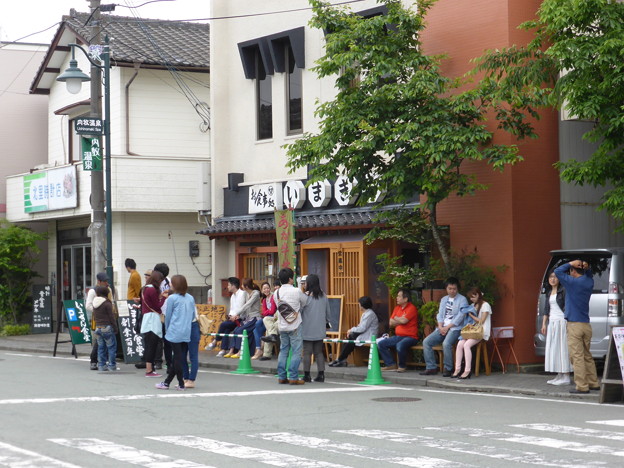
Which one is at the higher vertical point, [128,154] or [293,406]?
[128,154]

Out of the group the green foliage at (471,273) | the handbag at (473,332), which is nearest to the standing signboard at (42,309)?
the green foliage at (471,273)

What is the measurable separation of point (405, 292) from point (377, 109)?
3.37m

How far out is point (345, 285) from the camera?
20.8 meters

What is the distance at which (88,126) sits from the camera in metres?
22.4

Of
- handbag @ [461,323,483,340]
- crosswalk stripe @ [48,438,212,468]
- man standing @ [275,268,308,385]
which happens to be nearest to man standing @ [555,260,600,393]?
handbag @ [461,323,483,340]

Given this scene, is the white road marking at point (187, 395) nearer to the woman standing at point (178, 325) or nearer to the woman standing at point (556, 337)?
the woman standing at point (178, 325)

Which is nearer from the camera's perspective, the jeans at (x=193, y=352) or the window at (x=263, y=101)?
the jeans at (x=193, y=352)

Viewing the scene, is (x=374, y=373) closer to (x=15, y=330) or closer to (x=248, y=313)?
(x=248, y=313)

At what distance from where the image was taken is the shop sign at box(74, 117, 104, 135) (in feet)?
73.3

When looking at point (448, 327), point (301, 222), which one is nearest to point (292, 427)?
point (448, 327)

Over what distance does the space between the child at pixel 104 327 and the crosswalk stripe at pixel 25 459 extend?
28.0ft

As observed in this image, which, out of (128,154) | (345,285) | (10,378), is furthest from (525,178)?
(128,154)

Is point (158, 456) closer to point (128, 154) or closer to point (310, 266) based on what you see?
point (310, 266)

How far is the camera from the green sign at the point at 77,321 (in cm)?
2141
